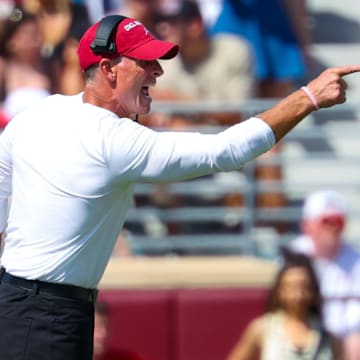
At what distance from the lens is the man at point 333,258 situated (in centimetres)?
714

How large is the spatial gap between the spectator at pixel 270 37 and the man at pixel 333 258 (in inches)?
46.4

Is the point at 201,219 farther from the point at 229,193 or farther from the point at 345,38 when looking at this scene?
the point at 345,38

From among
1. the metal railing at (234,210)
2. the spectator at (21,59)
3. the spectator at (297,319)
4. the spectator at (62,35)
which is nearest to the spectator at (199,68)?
the metal railing at (234,210)

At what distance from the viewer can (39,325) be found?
4160 millimetres

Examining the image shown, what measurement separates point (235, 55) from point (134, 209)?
3.67 feet

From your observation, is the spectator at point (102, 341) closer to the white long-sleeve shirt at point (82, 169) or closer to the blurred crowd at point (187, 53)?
the blurred crowd at point (187, 53)

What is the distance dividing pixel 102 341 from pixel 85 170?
2656mm

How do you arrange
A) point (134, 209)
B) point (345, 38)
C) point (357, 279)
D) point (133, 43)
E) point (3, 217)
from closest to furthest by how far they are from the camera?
point (133, 43) → point (3, 217) → point (357, 279) → point (134, 209) → point (345, 38)

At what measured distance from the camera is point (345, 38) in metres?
9.04

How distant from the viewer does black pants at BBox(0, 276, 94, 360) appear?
4.16 m

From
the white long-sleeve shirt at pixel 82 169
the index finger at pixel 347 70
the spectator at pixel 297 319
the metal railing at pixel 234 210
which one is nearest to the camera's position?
the index finger at pixel 347 70

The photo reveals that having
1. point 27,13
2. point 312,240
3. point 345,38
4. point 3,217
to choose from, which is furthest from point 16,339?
point 345,38

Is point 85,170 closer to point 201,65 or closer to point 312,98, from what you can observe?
point 312,98

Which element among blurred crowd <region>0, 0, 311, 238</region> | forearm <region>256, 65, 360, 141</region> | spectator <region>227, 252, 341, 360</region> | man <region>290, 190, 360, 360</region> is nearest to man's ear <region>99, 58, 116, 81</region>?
forearm <region>256, 65, 360, 141</region>
